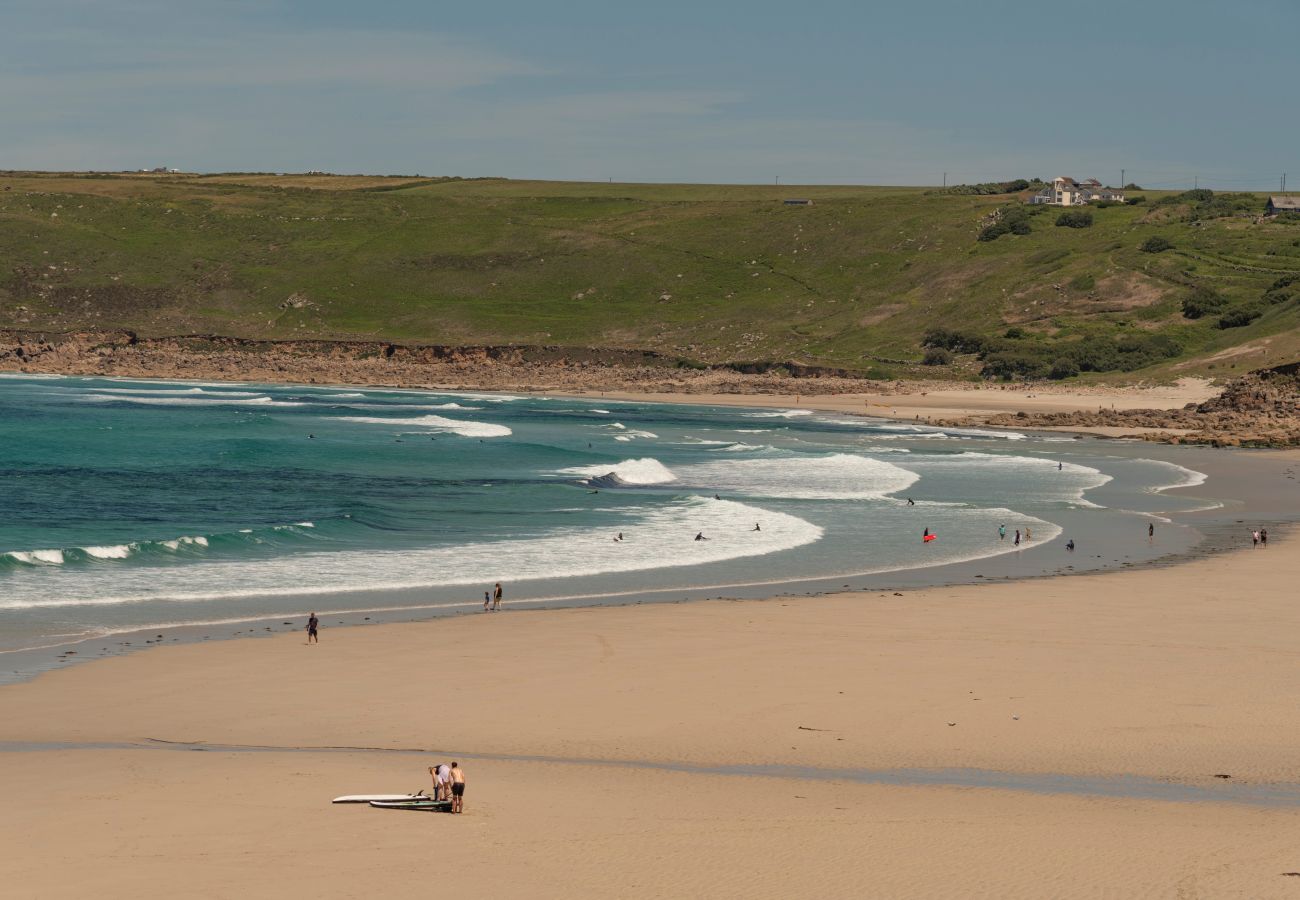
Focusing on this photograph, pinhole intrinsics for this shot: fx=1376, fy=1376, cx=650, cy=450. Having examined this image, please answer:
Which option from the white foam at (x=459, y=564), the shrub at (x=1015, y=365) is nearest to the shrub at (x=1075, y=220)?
the shrub at (x=1015, y=365)

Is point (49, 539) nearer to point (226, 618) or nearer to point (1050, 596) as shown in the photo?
Answer: point (226, 618)

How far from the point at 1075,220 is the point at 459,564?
124690mm

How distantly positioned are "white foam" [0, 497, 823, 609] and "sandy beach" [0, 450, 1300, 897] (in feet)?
17.0

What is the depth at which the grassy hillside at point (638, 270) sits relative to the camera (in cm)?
11656

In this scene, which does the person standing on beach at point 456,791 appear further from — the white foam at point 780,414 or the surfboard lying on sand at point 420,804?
the white foam at point 780,414

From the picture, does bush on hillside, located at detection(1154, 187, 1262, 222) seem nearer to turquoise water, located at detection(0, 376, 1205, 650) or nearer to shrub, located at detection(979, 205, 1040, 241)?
shrub, located at detection(979, 205, 1040, 241)

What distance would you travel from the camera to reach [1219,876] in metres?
12.8

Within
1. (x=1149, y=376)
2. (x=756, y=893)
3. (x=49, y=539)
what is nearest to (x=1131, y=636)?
(x=756, y=893)

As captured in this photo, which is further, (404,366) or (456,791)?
(404,366)

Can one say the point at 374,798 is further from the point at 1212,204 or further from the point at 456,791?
the point at 1212,204

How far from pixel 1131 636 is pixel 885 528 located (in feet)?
51.9

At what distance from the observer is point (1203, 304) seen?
4195 inches

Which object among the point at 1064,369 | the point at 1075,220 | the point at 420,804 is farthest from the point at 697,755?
the point at 1075,220

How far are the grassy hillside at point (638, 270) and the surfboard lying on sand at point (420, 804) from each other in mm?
84632
